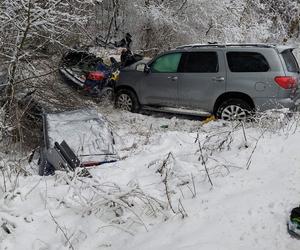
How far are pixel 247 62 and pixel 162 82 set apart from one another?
2.01 metres

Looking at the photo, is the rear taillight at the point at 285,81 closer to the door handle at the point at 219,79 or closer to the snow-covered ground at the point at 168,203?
the door handle at the point at 219,79

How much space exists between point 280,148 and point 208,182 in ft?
3.50

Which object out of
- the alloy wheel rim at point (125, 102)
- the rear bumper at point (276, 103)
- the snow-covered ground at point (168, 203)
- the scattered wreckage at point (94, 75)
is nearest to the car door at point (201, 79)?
the rear bumper at point (276, 103)

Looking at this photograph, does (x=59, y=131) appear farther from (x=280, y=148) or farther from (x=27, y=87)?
(x=280, y=148)

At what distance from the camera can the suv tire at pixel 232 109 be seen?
8.60 m

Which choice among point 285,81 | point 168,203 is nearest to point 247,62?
point 285,81

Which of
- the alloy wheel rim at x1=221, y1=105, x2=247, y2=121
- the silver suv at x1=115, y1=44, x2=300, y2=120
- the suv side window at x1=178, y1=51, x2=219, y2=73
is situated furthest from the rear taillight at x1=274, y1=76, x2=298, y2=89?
the suv side window at x1=178, y1=51, x2=219, y2=73

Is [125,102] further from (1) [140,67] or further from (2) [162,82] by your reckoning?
(2) [162,82]

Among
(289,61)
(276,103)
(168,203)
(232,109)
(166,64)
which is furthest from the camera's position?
(166,64)

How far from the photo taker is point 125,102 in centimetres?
1041

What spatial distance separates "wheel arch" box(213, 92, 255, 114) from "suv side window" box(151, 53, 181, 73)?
123 cm

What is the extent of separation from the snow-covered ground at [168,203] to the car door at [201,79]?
163 inches

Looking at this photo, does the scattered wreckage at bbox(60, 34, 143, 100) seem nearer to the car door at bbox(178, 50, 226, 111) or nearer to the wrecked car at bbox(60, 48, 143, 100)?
the wrecked car at bbox(60, 48, 143, 100)

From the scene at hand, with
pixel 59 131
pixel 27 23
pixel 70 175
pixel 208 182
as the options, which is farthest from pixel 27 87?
pixel 208 182
